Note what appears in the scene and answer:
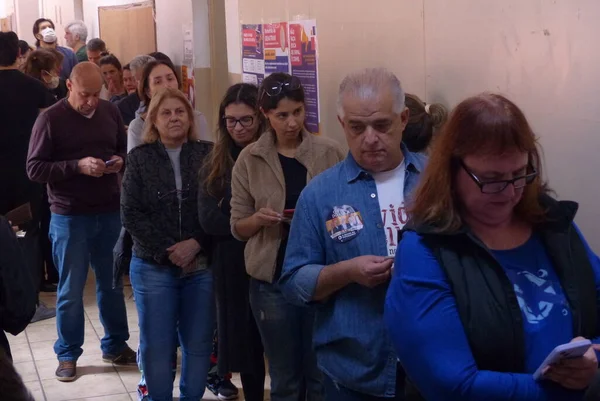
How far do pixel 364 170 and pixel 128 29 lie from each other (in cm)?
790

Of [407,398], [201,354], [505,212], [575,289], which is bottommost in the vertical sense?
[201,354]

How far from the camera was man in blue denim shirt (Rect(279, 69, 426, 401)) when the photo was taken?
2.46 metres

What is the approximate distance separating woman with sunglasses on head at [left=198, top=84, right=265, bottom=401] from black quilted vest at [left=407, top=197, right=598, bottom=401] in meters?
2.11

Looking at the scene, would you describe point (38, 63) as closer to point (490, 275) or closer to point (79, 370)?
point (79, 370)

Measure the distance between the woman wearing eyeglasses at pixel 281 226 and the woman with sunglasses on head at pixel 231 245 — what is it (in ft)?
1.14

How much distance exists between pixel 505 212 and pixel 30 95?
16.2 feet

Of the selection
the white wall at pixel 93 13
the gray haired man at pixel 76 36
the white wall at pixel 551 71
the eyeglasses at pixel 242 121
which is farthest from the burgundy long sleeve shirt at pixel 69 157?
the white wall at pixel 93 13

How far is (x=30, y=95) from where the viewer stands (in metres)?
6.22

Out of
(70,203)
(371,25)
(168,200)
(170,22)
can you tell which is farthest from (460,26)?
(170,22)

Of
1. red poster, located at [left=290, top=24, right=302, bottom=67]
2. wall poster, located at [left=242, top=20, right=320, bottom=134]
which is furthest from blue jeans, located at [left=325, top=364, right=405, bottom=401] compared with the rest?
red poster, located at [left=290, top=24, right=302, bottom=67]

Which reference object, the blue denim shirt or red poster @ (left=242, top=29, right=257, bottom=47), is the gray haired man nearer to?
red poster @ (left=242, top=29, right=257, bottom=47)

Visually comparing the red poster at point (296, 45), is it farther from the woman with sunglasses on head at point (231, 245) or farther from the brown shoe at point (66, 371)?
the brown shoe at point (66, 371)

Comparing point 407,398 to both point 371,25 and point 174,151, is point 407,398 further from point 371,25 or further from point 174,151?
point 371,25

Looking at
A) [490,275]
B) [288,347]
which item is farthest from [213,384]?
[490,275]
